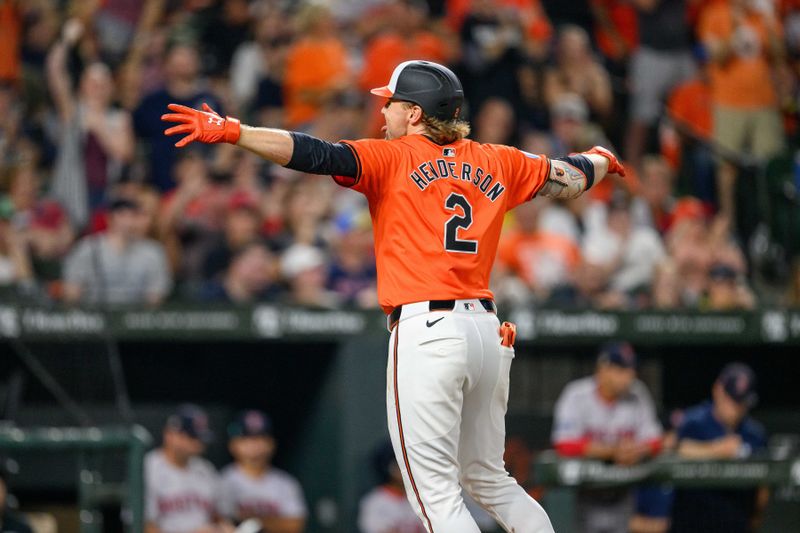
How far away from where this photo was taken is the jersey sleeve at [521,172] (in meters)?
5.14

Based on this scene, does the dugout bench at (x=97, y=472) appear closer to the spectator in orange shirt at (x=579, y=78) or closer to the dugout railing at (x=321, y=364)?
the dugout railing at (x=321, y=364)

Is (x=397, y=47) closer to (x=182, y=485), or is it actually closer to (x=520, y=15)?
(x=520, y=15)

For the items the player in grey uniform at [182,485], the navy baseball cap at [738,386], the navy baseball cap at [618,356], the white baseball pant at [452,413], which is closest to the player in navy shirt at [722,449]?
the navy baseball cap at [738,386]

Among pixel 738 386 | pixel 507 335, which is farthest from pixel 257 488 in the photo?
pixel 507 335

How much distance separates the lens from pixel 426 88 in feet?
16.2

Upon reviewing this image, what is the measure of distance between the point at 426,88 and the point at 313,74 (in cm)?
617

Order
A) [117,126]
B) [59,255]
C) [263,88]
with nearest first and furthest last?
[59,255] < [117,126] < [263,88]

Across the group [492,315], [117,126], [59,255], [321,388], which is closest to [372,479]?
[321,388]

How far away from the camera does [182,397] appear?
9258 millimetres

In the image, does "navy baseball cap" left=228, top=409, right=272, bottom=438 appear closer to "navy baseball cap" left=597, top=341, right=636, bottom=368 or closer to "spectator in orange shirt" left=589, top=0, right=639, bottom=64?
"navy baseball cap" left=597, top=341, right=636, bottom=368

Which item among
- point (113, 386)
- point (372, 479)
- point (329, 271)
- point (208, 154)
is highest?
point (208, 154)

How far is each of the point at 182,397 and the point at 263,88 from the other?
2.79 metres

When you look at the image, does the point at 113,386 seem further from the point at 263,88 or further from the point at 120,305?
the point at 263,88

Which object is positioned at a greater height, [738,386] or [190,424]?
[738,386]
